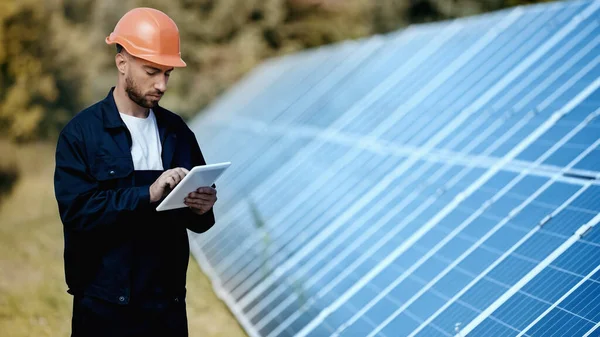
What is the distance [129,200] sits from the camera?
416 cm

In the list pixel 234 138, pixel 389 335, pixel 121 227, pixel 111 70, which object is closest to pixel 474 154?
pixel 389 335

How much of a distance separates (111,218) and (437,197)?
3723mm

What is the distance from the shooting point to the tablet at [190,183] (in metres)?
4.04

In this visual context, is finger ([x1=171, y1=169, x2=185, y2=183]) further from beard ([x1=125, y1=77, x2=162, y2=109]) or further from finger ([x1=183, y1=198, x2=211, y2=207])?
beard ([x1=125, y1=77, x2=162, y2=109])

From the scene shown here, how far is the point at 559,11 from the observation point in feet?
28.3

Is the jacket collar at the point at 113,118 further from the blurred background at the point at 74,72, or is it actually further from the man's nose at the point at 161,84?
the blurred background at the point at 74,72

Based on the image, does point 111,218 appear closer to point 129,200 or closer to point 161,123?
point 129,200


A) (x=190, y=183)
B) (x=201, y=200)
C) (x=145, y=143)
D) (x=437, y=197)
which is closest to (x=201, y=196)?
(x=201, y=200)

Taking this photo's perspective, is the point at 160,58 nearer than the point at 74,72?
Yes

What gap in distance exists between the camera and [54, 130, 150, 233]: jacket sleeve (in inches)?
164

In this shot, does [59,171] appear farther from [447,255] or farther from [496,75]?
[496,75]

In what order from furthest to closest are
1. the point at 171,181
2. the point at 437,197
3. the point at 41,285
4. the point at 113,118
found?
the point at 41,285, the point at 437,197, the point at 113,118, the point at 171,181

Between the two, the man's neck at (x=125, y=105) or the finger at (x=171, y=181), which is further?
the man's neck at (x=125, y=105)

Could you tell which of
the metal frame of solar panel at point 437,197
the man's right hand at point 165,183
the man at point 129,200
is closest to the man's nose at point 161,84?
the man at point 129,200
